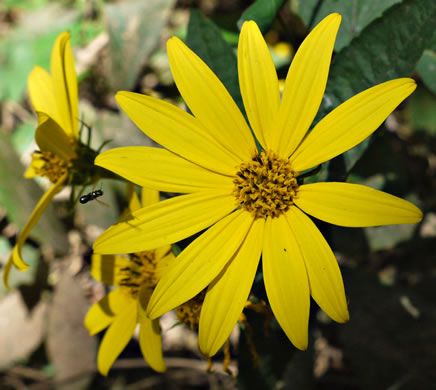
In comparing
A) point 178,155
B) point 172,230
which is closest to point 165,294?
point 172,230

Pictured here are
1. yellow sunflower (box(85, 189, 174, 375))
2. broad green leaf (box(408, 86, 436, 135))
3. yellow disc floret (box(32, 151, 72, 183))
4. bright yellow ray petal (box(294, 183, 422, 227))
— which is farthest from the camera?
broad green leaf (box(408, 86, 436, 135))

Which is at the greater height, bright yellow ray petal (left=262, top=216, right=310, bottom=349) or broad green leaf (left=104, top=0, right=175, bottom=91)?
broad green leaf (left=104, top=0, right=175, bottom=91)

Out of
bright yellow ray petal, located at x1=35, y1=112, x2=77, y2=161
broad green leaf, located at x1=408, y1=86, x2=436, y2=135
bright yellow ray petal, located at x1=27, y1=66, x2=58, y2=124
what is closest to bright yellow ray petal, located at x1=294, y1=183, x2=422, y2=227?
bright yellow ray petal, located at x1=35, y1=112, x2=77, y2=161

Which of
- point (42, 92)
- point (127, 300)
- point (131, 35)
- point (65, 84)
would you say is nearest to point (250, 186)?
point (127, 300)

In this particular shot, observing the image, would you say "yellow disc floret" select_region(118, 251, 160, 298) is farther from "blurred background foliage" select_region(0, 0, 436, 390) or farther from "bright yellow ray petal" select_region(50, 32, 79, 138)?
"bright yellow ray petal" select_region(50, 32, 79, 138)

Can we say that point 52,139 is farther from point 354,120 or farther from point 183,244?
point 354,120

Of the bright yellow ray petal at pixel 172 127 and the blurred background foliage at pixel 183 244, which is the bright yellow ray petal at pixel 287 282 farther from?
the bright yellow ray petal at pixel 172 127
